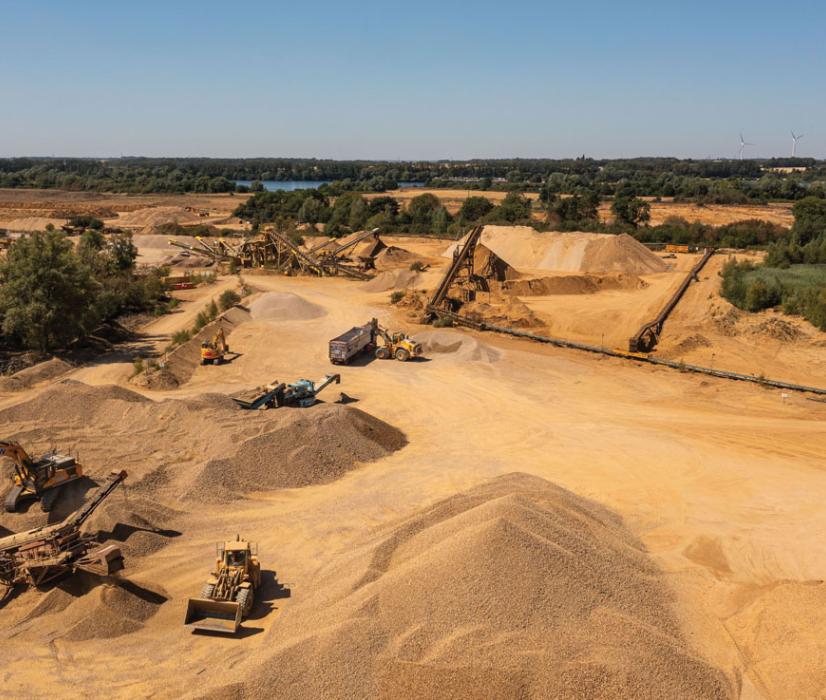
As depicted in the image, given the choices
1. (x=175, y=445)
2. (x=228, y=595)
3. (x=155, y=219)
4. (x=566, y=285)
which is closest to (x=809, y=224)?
(x=566, y=285)

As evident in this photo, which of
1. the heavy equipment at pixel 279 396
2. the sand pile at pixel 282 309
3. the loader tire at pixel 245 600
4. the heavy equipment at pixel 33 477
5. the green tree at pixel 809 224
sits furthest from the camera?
the green tree at pixel 809 224

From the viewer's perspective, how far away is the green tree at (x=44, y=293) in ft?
93.5

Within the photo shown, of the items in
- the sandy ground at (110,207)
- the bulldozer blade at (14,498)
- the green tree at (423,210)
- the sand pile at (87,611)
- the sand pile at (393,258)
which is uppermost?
the green tree at (423,210)

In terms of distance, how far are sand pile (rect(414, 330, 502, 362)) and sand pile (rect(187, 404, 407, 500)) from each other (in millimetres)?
10264

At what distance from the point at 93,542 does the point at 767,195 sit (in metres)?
122

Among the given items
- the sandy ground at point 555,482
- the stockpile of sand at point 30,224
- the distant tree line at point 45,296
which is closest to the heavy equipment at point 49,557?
the sandy ground at point 555,482

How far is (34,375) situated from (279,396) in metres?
11.3

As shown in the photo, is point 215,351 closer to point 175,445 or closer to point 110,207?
point 175,445

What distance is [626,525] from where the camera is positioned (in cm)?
1684

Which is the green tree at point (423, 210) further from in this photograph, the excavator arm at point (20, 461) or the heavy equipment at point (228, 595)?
the heavy equipment at point (228, 595)

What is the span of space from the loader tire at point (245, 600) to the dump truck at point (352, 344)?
17.1 m

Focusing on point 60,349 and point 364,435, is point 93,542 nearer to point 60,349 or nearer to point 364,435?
point 364,435

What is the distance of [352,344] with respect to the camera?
29906 mm

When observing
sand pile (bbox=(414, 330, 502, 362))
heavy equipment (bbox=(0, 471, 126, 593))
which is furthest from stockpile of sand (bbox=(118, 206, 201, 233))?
heavy equipment (bbox=(0, 471, 126, 593))
